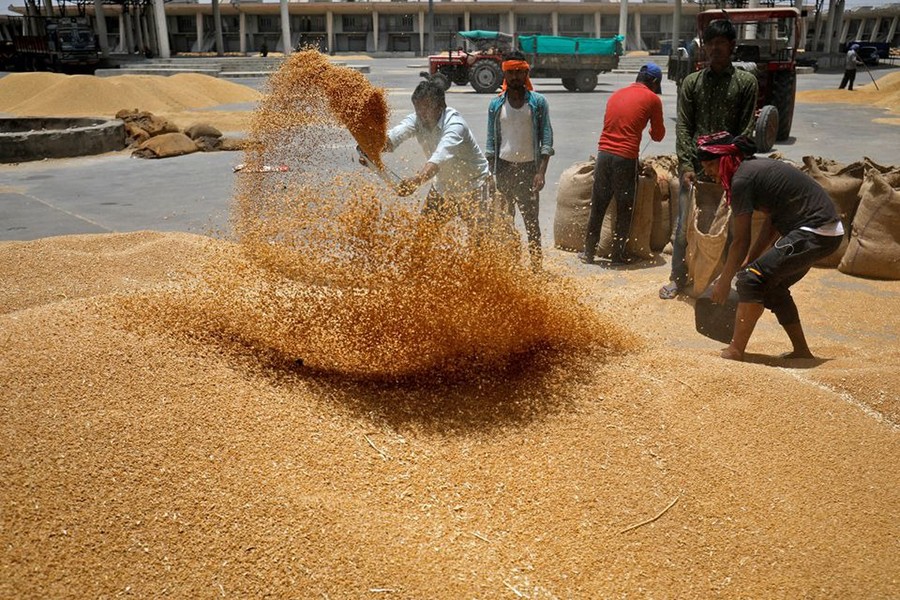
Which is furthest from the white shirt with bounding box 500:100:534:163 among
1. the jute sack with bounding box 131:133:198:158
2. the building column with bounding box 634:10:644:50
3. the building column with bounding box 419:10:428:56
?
the building column with bounding box 634:10:644:50

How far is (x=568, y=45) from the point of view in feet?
75.0

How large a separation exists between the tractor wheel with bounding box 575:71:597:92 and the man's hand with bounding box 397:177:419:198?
20.1m

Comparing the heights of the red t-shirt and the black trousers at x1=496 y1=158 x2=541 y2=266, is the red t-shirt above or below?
above

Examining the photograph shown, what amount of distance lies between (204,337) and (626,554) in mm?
1871

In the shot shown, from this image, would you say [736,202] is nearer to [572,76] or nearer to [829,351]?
[829,351]

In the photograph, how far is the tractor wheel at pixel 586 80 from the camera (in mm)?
22984

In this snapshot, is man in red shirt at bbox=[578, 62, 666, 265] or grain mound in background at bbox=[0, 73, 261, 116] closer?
man in red shirt at bbox=[578, 62, 666, 265]

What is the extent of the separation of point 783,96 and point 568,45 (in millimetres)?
11364

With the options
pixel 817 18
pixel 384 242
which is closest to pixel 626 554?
pixel 384 242

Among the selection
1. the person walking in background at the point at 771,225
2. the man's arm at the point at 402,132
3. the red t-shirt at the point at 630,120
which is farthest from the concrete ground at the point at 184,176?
the person walking in background at the point at 771,225

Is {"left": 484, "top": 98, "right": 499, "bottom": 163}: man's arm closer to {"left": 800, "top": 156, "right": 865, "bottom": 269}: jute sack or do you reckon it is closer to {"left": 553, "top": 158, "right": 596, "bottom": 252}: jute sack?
{"left": 553, "top": 158, "right": 596, "bottom": 252}: jute sack

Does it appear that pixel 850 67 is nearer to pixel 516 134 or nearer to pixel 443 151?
pixel 516 134

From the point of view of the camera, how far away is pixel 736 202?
12.4 feet

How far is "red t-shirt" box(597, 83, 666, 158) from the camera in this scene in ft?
18.3
